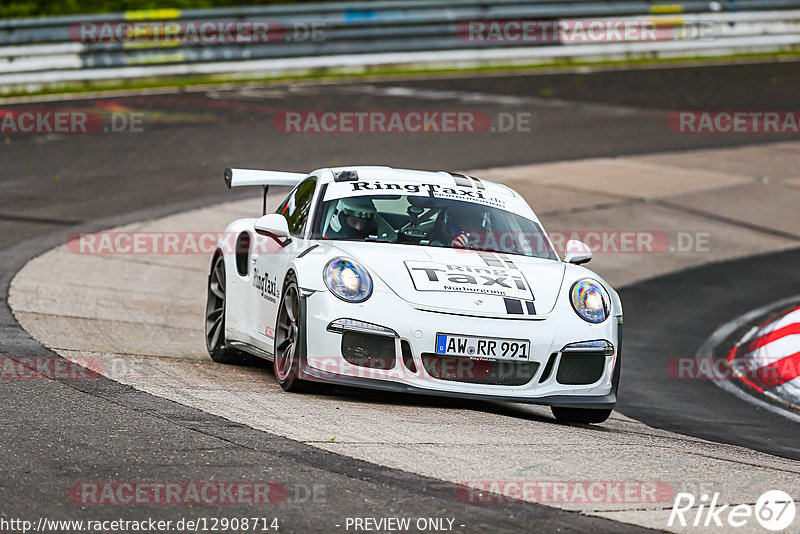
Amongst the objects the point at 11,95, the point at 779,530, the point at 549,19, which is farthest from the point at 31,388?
the point at 549,19

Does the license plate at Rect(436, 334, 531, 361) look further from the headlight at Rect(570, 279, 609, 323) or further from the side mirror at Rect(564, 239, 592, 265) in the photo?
the side mirror at Rect(564, 239, 592, 265)

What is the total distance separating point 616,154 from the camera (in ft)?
64.2

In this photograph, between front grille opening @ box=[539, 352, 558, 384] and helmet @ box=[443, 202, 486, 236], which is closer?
front grille opening @ box=[539, 352, 558, 384]

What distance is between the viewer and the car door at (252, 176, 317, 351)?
798cm

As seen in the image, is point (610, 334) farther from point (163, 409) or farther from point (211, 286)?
point (211, 286)

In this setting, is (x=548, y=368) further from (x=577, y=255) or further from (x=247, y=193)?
(x=247, y=193)

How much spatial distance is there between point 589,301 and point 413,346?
1174 millimetres

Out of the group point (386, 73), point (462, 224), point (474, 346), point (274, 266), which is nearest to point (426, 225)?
point (462, 224)

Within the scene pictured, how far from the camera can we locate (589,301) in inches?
300

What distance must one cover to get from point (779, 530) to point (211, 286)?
5318 mm

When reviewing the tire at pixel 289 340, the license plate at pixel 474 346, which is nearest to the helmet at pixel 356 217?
the tire at pixel 289 340

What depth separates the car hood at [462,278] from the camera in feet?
23.8

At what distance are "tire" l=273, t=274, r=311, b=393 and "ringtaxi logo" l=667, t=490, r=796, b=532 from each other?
102 inches

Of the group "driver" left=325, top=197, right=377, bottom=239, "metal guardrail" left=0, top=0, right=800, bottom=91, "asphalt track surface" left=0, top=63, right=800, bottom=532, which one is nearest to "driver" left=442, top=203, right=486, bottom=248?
"driver" left=325, top=197, right=377, bottom=239
